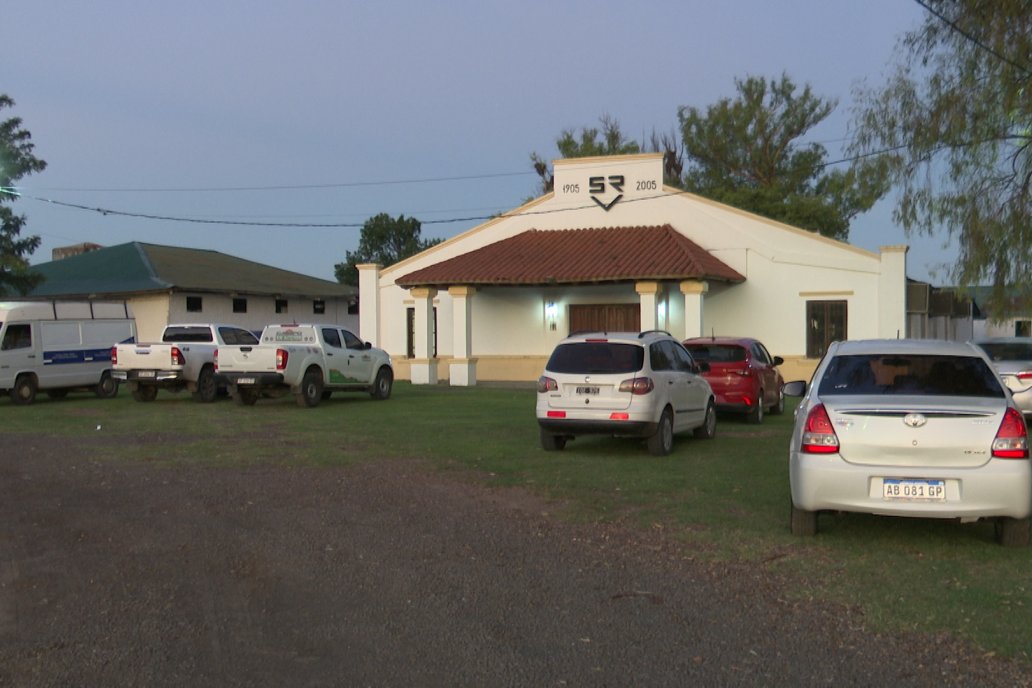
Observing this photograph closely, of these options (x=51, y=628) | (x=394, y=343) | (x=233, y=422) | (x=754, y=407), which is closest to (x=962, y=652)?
(x=51, y=628)

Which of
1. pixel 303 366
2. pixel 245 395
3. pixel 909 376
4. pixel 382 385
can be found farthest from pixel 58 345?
pixel 909 376

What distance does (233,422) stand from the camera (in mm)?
17766

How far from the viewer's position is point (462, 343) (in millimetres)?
29078

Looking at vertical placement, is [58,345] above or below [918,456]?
above

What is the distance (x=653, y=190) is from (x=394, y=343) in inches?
389

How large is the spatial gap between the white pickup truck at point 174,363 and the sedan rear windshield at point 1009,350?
48.5 feet

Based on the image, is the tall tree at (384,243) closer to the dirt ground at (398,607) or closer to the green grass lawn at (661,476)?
the green grass lawn at (661,476)

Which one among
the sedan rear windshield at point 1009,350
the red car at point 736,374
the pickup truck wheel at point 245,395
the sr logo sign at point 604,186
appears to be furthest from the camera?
the sr logo sign at point 604,186

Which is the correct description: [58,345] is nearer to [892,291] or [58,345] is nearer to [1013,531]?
[1013,531]

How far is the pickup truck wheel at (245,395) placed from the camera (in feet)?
69.1

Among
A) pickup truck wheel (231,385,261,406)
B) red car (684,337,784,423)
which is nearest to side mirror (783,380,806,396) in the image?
red car (684,337,784,423)

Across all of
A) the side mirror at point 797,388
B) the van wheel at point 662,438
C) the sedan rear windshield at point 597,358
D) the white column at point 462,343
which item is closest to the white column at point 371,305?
the white column at point 462,343

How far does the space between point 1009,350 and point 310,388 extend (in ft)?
44.3

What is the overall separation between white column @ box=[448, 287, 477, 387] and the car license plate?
2197 centimetres
